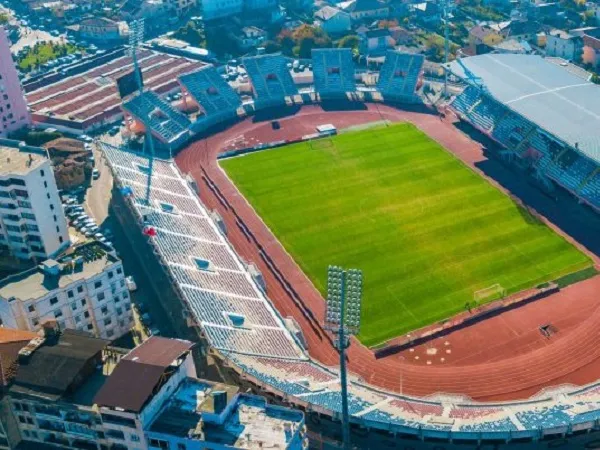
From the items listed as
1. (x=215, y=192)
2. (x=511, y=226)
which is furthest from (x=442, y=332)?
(x=215, y=192)

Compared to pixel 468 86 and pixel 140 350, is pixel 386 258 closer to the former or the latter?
pixel 140 350

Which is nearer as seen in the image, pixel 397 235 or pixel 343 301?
pixel 343 301

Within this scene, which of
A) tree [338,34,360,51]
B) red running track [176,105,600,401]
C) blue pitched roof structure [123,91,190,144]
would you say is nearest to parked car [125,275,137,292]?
red running track [176,105,600,401]

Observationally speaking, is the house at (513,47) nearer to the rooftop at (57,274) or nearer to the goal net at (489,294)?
the goal net at (489,294)

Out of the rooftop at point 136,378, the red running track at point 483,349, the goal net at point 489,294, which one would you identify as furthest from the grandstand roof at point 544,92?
the rooftop at point 136,378

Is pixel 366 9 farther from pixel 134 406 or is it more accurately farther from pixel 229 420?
pixel 134 406

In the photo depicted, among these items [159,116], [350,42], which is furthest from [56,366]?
[350,42]

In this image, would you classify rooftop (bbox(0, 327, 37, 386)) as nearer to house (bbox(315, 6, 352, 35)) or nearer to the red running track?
the red running track
